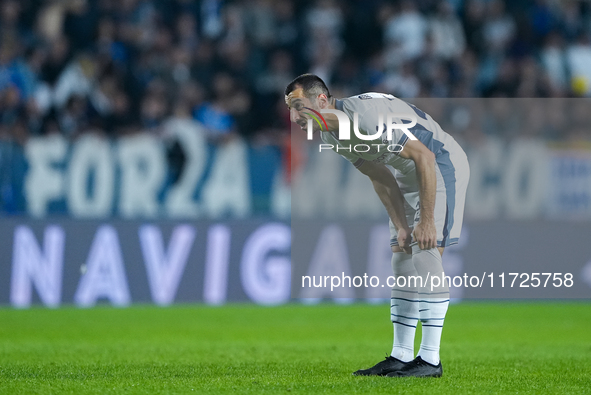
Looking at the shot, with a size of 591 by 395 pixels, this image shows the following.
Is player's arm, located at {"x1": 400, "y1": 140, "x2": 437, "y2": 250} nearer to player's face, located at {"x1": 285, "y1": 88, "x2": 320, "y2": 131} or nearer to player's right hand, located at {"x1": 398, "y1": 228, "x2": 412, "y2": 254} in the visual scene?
player's right hand, located at {"x1": 398, "y1": 228, "x2": 412, "y2": 254}

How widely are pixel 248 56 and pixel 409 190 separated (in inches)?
341

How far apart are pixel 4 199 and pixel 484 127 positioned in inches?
251

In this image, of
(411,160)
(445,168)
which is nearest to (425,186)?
(411,160)

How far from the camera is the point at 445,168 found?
6375 mm

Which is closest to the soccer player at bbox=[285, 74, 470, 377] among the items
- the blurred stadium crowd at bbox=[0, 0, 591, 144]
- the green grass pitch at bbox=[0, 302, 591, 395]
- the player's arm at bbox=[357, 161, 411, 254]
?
the player's arm at bbox=[357, 161, 411, 254]

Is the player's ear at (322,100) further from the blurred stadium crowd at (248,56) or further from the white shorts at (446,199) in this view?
the blurred stadium crowd at (248,56)

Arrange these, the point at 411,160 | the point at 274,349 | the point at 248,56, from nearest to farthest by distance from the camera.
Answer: the point at 411,160 < the point at 274,349 < the point at 248,56

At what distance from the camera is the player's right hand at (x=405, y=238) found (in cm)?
638

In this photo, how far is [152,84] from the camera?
13695 millimetres

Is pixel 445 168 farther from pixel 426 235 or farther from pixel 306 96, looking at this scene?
pixel 306 96

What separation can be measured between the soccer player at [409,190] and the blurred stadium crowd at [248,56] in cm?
656

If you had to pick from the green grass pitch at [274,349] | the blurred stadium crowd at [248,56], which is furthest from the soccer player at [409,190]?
the blurred stadium crowd at [248,56]

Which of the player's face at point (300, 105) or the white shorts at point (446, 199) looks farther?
the white shorts at point (446, 199)

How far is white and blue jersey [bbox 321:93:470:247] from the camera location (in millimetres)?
6098
